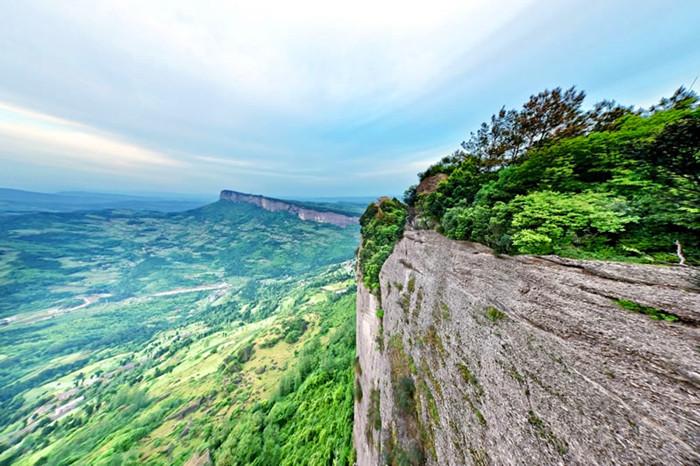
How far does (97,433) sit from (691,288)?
306ft

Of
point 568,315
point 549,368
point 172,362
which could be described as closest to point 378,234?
point 568,315

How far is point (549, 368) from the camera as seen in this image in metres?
5.65

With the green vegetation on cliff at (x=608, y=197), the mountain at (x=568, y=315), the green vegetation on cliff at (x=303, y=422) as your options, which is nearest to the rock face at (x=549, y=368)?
the mountain at (x=568, y=315)

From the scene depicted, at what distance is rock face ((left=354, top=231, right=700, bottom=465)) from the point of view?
4113 mm

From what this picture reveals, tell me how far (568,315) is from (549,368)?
4.82ft

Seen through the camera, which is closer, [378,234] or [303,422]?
[378,234]

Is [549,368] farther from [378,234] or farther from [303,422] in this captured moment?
[303,422]

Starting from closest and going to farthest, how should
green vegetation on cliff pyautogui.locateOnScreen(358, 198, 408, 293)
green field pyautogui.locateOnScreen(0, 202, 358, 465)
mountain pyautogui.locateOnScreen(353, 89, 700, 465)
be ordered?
mountain pyautogui.locateOnScreen(353, 89, 700, 465), green vegetation on cliff pyautogui.locateOnScreen(358, 198, 408, 293), green field pyautogui.locateOnScreen(0, 202, 358, 465)

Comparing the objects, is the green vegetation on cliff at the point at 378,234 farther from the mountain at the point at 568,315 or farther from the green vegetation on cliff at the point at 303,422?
the green vegetation on cliff at the point at 303,422

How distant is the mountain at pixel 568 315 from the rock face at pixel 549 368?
1.1 inches

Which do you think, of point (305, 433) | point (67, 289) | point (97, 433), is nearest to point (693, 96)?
point (305, 433)

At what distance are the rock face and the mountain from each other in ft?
0.09

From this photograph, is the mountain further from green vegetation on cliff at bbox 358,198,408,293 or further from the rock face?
green vegetation on cliff at bbox 358,198,408,293

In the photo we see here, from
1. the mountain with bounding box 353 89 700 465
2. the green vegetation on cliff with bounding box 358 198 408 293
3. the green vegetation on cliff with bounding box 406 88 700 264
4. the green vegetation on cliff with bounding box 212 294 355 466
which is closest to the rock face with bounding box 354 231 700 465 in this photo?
the mountain with bounding box 353 89 700 465
